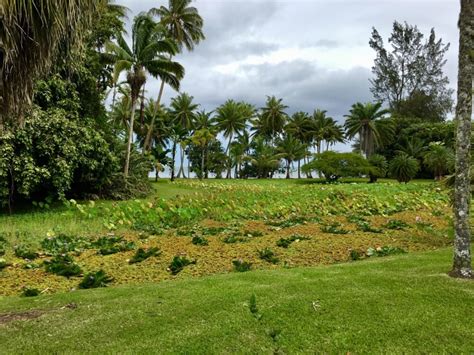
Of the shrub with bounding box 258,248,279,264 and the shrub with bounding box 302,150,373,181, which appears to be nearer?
the shrub with bounding box 258,248,279,264

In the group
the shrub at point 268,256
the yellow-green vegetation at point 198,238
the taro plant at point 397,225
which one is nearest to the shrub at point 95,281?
the yellow-green vegetation at point 198,238

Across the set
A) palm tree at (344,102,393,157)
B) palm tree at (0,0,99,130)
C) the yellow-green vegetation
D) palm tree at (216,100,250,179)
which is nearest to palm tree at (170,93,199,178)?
palm tree at (216,100,250,179)

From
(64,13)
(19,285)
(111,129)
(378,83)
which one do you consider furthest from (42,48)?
(378,83)

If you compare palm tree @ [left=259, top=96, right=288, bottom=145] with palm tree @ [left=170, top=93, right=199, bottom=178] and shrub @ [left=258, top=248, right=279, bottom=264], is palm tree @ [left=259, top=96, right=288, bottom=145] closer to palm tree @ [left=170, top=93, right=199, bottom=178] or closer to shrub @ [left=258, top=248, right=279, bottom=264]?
palm tree @ [left=170, top=93, right=199, bottom=178]

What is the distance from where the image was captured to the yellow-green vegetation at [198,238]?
6.56m

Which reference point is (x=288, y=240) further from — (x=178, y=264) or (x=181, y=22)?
(x=181, y=22)

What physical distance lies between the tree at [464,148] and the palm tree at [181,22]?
24.2m

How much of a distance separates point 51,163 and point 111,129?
6592 mm

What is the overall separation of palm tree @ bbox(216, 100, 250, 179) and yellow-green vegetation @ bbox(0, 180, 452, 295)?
3578 centimetres

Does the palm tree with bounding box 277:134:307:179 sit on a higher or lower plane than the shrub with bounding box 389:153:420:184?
higher

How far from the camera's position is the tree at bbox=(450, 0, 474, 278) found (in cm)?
501

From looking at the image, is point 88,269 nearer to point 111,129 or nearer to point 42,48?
point 42,48

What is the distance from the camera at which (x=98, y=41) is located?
→ 845 inches

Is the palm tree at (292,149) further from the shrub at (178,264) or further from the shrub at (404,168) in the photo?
the shrub at (178,264)
